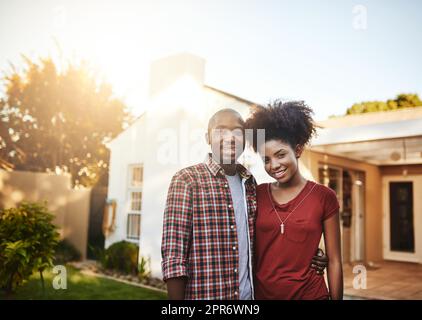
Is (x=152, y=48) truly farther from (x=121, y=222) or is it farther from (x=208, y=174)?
(x=208, y=174)

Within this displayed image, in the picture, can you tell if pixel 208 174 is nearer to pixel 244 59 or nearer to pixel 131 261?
pixel 131 261

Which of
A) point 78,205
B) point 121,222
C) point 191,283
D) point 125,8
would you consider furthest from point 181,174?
point 78,205

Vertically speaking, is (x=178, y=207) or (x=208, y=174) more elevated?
(x=208, y=174)

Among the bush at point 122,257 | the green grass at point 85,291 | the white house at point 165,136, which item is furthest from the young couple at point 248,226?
the bush at point 122,257

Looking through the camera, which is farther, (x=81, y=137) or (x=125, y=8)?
(x=81, y=137)

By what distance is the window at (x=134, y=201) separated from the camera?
755 centimetres

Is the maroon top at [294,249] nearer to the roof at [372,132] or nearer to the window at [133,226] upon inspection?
the roof at [372,132]

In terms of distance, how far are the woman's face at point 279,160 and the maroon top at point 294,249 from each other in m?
0.12

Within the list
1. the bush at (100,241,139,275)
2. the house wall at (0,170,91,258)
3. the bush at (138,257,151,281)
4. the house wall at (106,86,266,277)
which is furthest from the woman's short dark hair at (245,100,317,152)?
the house wall at (0,170,91,258)

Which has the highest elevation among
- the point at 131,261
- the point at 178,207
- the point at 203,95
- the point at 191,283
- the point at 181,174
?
the point at 203,95
